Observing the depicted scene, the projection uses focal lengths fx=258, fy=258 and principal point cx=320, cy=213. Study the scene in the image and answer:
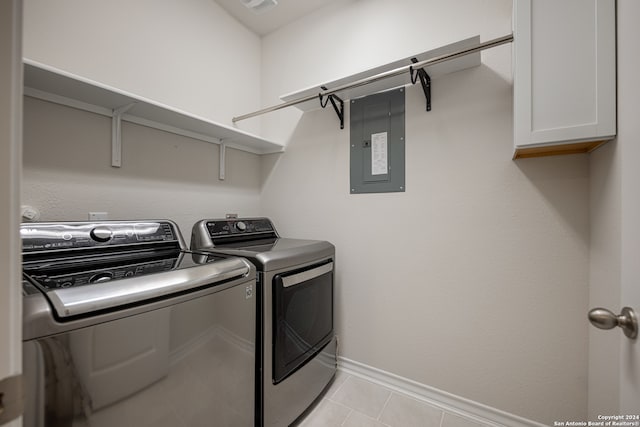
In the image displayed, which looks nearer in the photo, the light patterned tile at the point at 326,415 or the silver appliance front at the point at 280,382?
the silver appliance front at the point at 280,382

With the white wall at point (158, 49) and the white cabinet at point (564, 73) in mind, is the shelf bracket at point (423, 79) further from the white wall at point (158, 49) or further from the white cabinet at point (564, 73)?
the white wall at point (158, 49)

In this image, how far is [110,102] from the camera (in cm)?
137

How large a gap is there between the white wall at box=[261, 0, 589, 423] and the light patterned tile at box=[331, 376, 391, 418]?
5.7 inches

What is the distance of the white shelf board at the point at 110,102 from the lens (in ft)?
3.64

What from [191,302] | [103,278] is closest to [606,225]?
[191,302]

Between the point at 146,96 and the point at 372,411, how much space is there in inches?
93.1

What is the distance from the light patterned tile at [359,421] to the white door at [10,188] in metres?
1.47

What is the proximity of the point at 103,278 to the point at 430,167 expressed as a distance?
1689 millimetres

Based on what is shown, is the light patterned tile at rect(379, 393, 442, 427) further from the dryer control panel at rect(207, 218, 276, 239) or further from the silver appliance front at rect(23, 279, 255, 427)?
the dryer control panel at rect(207, 218, 276, 239)

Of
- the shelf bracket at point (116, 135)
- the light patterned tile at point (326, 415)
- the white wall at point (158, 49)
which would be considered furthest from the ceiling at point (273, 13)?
the light patterned tile at point (326, 415)

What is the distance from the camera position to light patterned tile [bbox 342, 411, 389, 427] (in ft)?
4.64

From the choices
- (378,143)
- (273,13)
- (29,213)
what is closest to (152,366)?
(29,213)

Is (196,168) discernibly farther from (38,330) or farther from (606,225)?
(606,225)

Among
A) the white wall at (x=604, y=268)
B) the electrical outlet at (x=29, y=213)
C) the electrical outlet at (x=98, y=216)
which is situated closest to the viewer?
Answer: the white wall at (x=604, y=268)
